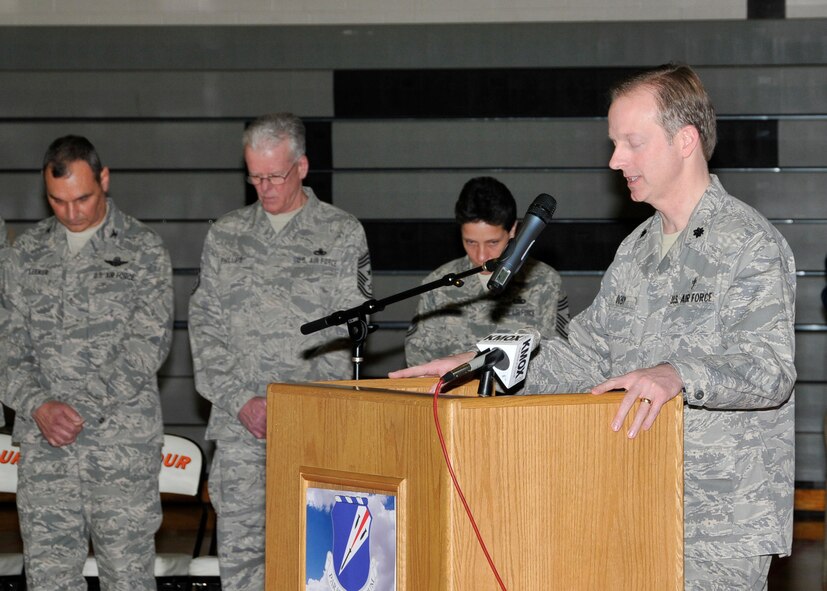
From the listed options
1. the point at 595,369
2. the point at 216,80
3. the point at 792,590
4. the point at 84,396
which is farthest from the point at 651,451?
the point at 216,80

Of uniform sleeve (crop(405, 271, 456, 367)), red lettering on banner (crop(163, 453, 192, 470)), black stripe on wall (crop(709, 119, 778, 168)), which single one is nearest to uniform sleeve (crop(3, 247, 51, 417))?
red lettering on banner (crop(163, 453, 192, 470))

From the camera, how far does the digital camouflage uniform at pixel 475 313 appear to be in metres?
4.09

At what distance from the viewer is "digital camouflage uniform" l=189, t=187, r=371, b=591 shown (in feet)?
12.1

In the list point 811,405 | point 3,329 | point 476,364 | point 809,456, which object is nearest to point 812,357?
point 811,405

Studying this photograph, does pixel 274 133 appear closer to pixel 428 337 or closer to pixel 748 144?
pixel 428 337

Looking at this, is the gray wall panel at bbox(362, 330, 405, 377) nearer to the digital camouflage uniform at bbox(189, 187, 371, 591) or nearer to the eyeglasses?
the digital camouflage uniform at bbox(189, 187, 371, 591)

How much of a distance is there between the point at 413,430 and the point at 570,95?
4.53 metres

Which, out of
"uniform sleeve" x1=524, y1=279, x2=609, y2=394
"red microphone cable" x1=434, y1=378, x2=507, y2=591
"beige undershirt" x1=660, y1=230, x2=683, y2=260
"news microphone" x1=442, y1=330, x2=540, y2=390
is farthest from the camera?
"uniform sleeve" x1=524, y1=279, x2=609, y2=394

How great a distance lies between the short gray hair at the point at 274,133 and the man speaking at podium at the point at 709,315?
175 cm

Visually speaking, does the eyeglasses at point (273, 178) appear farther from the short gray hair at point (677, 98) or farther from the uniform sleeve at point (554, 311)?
the short gray hair at point (677, 98)

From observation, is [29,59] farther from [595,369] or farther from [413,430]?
[413,430]

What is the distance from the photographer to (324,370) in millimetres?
3734

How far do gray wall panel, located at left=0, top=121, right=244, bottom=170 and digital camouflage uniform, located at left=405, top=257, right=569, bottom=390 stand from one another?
2346 millimetres

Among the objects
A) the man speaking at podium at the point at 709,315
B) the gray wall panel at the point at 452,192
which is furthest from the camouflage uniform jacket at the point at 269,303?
the gray wall panel at the point at 452,192
